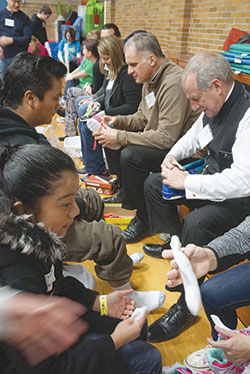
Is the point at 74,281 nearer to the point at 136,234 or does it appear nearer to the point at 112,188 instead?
the point at 136,234

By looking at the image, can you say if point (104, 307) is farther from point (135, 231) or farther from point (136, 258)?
point (135, 231)

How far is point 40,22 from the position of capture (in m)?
7.01

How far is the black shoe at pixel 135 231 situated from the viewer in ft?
7.61

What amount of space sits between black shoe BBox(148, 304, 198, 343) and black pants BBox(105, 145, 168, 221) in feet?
2.86

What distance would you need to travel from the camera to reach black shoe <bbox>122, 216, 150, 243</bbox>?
2318 millimetres

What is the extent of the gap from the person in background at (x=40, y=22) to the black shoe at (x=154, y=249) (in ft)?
21.0

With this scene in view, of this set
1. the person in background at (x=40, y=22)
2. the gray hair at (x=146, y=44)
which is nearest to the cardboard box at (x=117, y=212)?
the gray hair at (x=146, y=44)

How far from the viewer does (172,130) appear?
227cm

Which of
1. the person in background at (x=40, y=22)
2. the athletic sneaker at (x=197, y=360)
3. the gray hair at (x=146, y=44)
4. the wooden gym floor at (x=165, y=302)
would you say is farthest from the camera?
the person in background at (x=40, y=22)

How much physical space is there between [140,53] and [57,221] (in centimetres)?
165

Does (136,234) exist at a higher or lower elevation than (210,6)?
lower

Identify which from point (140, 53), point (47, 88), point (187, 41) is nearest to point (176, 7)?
point (187, 41)

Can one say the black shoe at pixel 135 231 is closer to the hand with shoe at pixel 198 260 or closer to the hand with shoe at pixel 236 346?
the hand with shoe at pixel 198 260

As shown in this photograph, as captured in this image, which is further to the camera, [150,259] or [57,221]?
[150,259]
